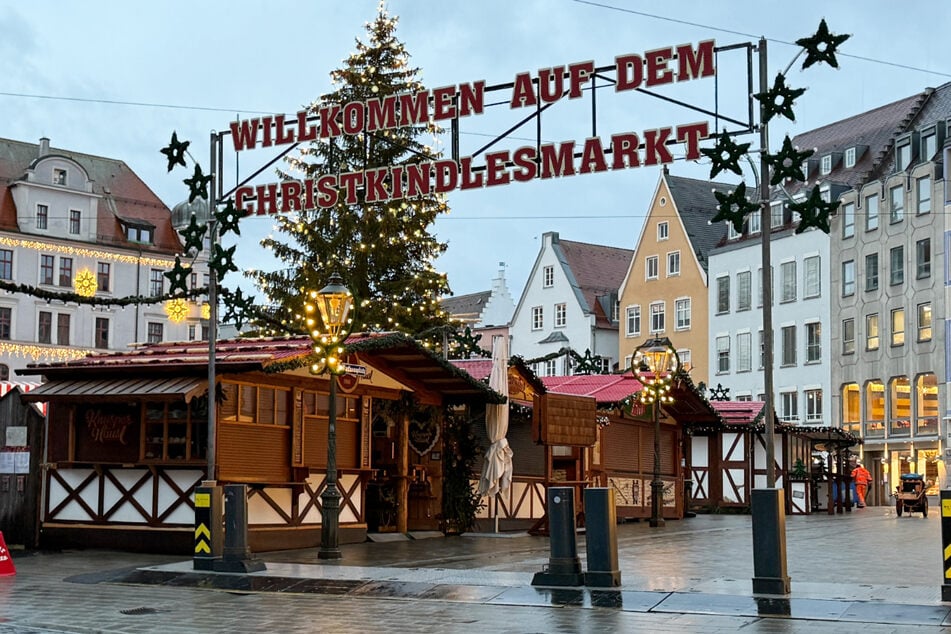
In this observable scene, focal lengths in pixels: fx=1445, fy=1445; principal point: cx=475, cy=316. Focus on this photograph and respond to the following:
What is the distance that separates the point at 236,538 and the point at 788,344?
51.6 m

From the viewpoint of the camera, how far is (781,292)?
66938 mm

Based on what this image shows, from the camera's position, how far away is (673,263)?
73.4m

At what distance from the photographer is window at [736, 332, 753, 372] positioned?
225 feet

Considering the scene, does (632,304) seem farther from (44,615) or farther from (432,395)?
(44,615)

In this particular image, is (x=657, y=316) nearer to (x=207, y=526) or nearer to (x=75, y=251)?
(x=75, y=251)

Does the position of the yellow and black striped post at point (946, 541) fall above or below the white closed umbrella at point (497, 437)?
below

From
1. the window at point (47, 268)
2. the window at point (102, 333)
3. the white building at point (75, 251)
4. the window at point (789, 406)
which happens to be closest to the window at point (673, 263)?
the window at point (789, 406)

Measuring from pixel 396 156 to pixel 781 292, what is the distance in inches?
1124

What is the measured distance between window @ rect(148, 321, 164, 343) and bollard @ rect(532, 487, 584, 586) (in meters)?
61.6

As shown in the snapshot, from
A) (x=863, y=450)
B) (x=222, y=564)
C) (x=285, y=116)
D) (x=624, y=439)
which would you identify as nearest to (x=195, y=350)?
(x=285, y=116)

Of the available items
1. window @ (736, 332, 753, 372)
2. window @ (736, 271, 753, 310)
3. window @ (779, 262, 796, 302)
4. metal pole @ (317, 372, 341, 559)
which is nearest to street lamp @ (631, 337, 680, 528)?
metal pole @ (317, 372, 341, 559)

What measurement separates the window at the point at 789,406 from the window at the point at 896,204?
10.6 metres

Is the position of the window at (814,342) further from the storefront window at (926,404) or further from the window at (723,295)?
the storefront window at (926,404)

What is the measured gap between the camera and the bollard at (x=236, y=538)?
1862 cm
